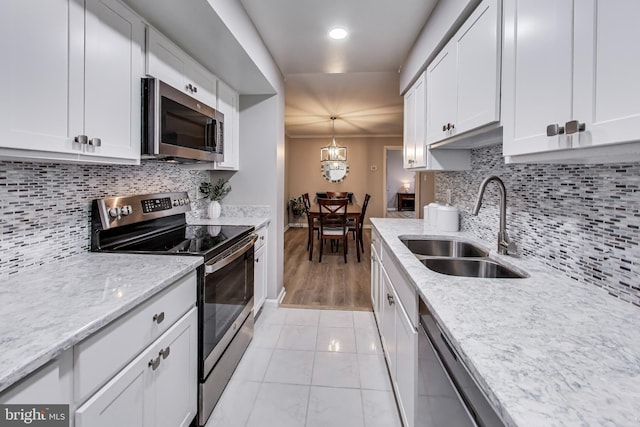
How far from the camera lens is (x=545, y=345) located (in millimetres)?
707

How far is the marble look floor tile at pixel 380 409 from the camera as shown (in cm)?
158

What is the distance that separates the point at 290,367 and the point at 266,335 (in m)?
0.49

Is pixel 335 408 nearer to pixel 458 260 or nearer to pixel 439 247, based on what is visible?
pixel 458 260

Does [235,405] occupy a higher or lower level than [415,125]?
lower

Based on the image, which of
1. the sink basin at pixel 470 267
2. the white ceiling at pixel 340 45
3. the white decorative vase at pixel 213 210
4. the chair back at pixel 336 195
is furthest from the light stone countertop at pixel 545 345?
the chair back at pixel 336 195

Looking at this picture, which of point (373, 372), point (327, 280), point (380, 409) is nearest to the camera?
point (380, 409)

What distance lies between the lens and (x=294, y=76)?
340cm

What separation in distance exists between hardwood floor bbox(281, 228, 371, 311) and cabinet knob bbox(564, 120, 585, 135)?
2.49m

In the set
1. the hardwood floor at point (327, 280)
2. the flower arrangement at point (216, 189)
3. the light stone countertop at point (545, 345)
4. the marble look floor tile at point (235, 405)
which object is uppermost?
the flower arrangement at point (216, 189)

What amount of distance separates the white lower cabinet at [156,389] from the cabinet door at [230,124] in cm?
149

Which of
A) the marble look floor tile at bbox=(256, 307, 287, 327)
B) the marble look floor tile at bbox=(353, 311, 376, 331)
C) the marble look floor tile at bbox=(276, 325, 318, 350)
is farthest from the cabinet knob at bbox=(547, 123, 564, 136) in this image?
the marble look floor tile at bbox=(256, 307, 287, 327)

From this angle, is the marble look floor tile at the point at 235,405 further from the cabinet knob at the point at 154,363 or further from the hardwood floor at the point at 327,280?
the hardwood floor at the point at 327,280

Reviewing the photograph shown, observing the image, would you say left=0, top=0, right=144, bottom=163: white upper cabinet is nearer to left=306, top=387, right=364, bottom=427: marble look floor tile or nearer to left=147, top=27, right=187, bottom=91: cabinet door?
left=147, top=27, right=187, bottom=91: cabinet door

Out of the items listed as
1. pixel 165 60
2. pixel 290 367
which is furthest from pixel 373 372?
pixel 165 60
